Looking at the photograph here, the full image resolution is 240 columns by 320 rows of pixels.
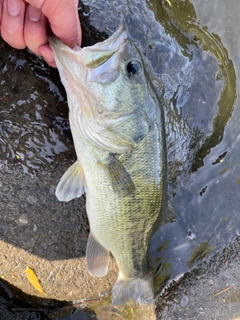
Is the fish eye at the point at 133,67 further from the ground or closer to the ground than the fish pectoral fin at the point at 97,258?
further from the ground

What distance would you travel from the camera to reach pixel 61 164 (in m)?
2.70

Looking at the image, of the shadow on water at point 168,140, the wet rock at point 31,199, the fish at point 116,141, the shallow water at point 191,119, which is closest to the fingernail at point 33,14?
the fish at point 116,141

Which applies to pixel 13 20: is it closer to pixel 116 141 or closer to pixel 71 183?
pixel 116 141

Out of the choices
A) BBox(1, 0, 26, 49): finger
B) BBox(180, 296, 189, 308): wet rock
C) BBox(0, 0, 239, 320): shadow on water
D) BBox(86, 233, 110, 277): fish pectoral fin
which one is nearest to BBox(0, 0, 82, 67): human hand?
BBox(1, 0, 26, 49): finger

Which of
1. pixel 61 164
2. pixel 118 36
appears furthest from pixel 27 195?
pixel 118 36

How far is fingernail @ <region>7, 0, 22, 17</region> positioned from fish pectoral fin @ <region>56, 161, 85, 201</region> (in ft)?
3.32

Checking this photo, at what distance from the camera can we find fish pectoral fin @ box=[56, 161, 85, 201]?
231 cm

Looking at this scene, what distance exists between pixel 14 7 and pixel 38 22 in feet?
0.51

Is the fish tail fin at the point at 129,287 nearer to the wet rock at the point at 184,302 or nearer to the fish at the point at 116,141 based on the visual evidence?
the fish at the point at 116,141

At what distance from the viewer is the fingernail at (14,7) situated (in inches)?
76.4

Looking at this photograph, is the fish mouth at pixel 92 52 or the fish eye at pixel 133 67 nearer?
the fish mouth at pixel 92 52

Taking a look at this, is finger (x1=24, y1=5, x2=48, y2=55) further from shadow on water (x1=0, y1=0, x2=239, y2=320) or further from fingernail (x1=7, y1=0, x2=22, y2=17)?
shadow on water (x1=0, y1=0, x2=239, y2=320)

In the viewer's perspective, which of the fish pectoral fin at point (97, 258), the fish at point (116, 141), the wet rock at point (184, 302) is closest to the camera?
the fish at point (116, 141)

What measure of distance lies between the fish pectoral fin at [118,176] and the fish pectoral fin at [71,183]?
255 mm
